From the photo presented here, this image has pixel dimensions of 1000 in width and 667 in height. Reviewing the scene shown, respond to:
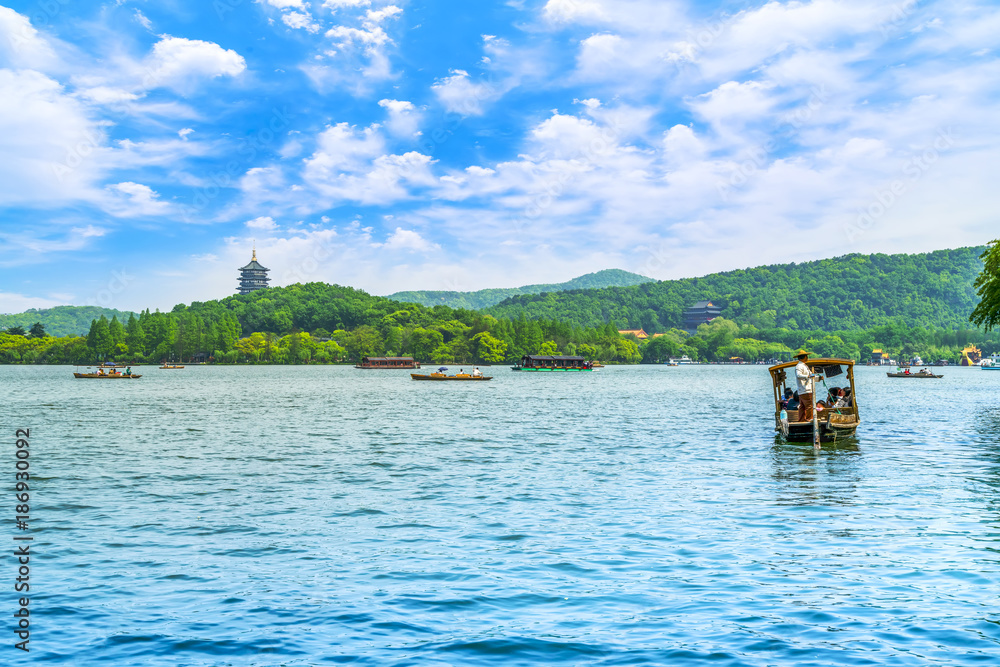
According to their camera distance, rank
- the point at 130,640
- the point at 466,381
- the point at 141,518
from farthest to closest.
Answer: the point at 466,381
the point at 141,518
the point at 130,640

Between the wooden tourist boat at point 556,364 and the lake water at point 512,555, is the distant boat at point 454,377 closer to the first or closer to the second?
the wooden tourist boat at point 556,364

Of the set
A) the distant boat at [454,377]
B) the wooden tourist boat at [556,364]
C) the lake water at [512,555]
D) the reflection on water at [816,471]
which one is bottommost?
the reflection on water at [816,471]

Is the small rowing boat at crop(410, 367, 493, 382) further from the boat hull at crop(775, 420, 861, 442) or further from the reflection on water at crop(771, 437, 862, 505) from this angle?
the boat hull at crop(775, 420, 861, 442)

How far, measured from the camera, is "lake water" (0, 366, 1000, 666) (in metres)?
10.9

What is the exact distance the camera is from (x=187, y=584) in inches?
534

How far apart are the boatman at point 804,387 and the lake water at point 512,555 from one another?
180 cm

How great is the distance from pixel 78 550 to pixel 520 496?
448 inches

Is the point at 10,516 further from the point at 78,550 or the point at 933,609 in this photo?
the point at 933,609

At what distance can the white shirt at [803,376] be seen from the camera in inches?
1223

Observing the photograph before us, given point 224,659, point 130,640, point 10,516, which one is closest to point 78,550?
point 10,516

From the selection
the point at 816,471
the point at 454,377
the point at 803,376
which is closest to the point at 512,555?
the point at 816,471

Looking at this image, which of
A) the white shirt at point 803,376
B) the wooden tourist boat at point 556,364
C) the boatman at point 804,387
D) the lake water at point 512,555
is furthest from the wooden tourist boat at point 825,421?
the wooden tourist boat at point 556,364

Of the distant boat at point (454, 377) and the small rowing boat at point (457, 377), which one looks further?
the distant boat at point (454, 377)

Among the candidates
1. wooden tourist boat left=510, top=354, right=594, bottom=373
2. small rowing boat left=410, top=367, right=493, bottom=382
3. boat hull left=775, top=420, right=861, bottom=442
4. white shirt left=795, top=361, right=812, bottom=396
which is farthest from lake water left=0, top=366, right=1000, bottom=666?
wooden tourist boat left=510, top=354, right=594, bottom=373
